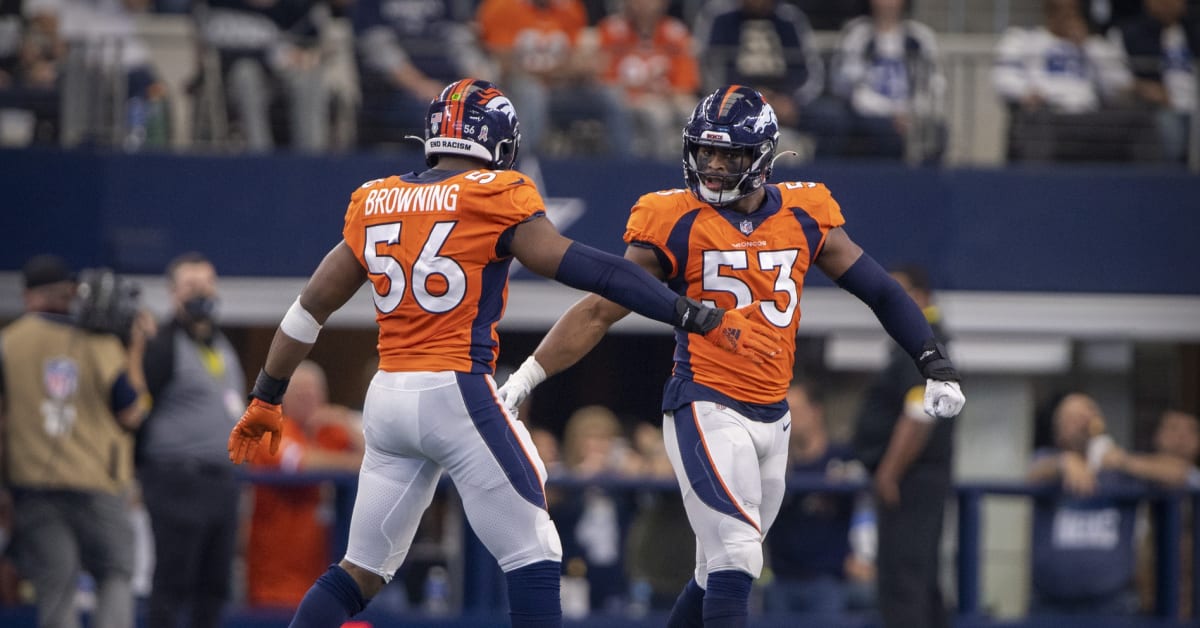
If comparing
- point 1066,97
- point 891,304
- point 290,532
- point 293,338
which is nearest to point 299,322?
point 293,338

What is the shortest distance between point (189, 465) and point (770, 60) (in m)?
4.85

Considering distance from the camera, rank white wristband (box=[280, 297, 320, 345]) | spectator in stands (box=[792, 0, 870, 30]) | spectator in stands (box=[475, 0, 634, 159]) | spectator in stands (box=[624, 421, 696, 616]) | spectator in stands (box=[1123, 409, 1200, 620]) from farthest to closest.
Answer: spectator in stands (box=[792, 0, 870, 30]), spectator in stands (box=[475, 0, 634, 159]), spectator in stands (box=[1123, 409, 1200, 620]), spectator in stands (box=[624, 421, 696, 616]), white wristband (box=[280, 297, 320, 345])

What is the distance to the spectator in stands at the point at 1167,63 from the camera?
12141 millimetres

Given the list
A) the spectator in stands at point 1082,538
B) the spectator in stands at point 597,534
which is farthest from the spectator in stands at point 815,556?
the spectator in stands at point 1082,538

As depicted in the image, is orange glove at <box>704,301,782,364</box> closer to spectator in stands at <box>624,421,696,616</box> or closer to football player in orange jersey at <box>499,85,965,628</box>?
football player in orange jersey at <box>499,85,965,628</box>

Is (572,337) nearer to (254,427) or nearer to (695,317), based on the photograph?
(695,317)

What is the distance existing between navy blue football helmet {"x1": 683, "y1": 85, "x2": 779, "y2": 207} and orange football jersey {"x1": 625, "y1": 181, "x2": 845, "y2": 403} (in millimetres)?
87

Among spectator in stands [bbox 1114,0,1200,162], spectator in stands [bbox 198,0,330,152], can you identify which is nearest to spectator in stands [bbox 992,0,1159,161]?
spectator in stands [bbox 1114,0,1200,162]

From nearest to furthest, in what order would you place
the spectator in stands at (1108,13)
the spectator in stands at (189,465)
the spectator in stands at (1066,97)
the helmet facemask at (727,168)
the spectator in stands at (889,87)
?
the helmet facemask at (727,168)
the spectator in stands at (189,465)
the spectator in stands at (889,87)
the spectator in stands at (1066,97)
the spectator in stands at (1108,13)

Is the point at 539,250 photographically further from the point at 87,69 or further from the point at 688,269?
the point at 87,69

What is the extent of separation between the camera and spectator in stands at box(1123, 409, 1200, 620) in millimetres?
10492

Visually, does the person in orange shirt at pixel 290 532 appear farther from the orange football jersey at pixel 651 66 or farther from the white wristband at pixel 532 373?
the white wristband at pixel 532 373

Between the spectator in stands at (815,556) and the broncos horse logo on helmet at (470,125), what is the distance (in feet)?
15.5

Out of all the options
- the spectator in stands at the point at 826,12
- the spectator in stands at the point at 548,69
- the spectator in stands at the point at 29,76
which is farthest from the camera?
the spectator in stands at the point at 826,12
